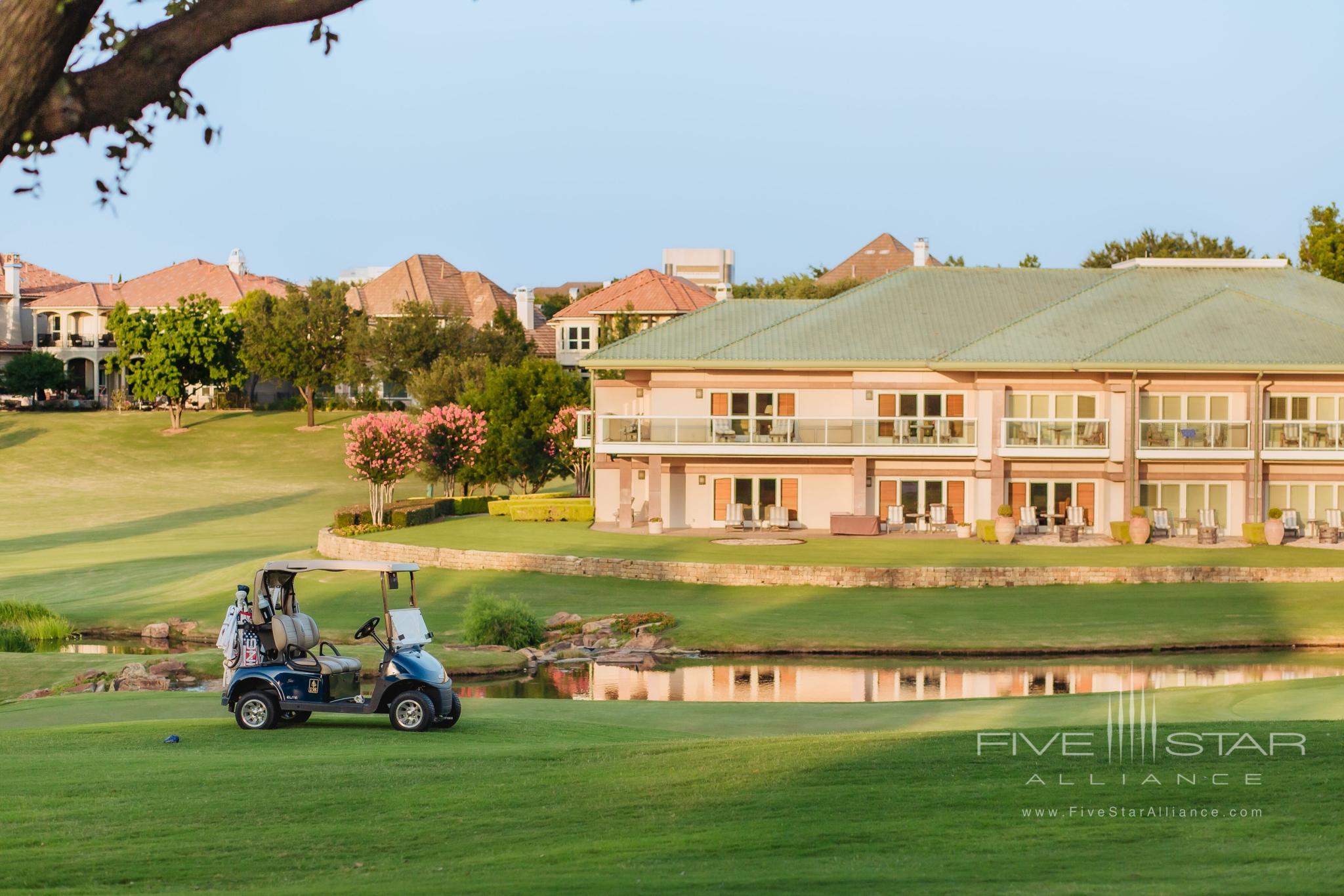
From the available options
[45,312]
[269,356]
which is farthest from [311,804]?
[45,312]

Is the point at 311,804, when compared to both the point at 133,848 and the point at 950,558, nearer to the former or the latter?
the point at 133,848

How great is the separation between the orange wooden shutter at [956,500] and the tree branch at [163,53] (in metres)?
41.5

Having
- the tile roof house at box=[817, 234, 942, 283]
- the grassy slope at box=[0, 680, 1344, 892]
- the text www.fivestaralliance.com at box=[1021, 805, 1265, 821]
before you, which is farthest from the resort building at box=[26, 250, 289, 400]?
the text www.fivestaralliance.com at box=[1021, 805, 1265, 821]

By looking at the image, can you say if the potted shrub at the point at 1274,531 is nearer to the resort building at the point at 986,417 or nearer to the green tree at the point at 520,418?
the resort building at the point at 986,417

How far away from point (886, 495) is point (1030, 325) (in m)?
7.15

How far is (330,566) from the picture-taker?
52.7ft

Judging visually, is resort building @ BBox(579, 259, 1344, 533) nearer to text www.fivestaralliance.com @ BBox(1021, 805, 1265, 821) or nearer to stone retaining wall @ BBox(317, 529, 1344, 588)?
stone retaining wall @ BBox(317, 529, 1344, 588)

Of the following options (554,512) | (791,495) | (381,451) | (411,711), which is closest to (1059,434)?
(791,495)

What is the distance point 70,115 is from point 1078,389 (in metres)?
43.0

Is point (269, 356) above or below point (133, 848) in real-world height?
above

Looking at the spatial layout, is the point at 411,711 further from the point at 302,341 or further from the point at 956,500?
the point at 302,341

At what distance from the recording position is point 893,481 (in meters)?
47.1

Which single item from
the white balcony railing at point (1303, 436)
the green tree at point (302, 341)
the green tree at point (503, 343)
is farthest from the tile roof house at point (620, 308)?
the white balcony railing at point (1303, 436)

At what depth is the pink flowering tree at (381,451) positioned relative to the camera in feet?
153
